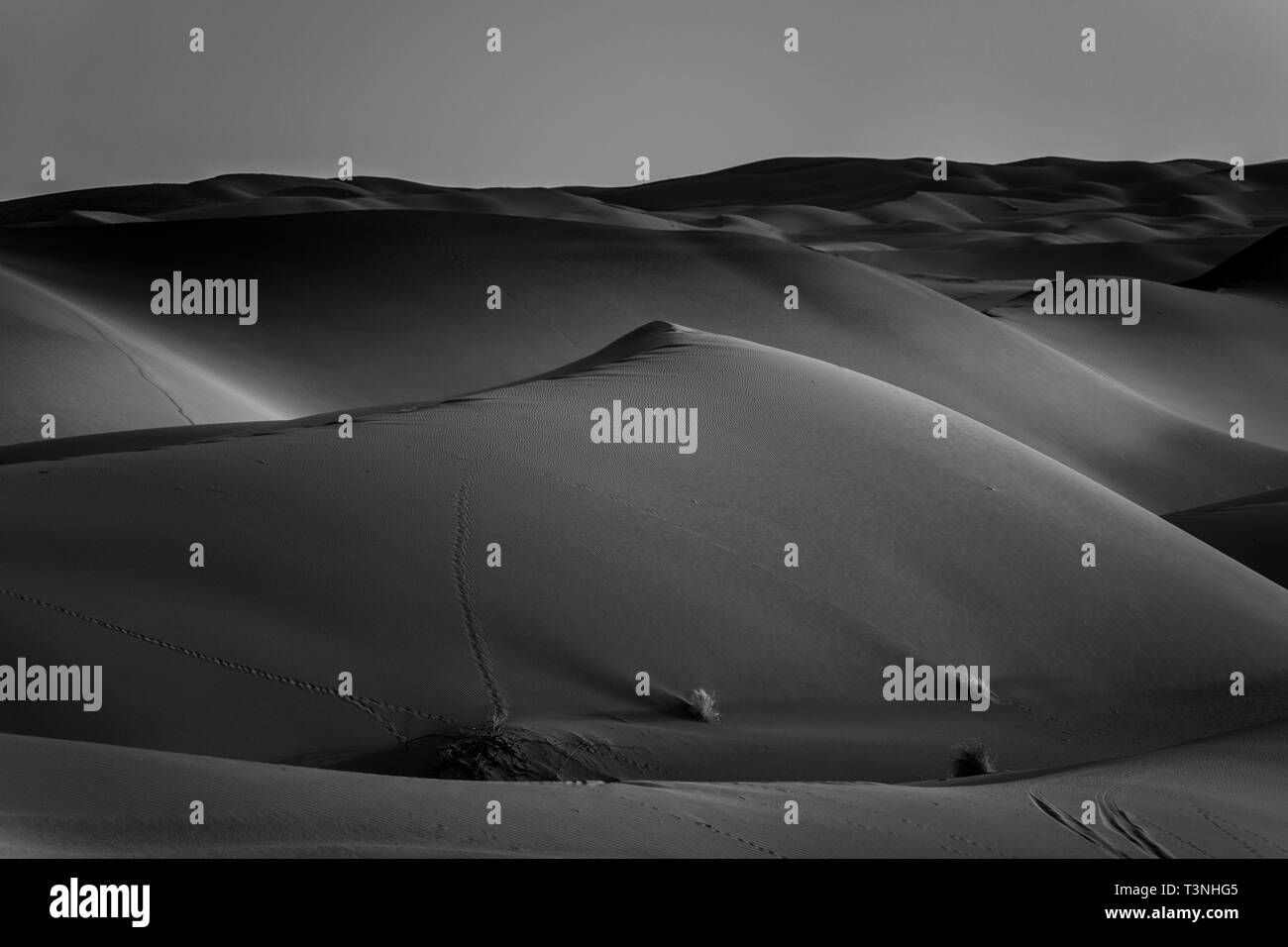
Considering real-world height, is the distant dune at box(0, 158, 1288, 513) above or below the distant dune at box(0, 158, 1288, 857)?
above

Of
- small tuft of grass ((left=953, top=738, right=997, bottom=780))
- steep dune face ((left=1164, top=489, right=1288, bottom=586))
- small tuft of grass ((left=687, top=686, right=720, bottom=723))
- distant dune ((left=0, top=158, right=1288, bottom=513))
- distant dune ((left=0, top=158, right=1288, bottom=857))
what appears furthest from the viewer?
distant dune ((left=0, top=158, right=1288, bottom=513))

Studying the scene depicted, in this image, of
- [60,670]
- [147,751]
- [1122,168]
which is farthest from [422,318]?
[1122,168]

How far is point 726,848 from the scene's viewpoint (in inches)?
231

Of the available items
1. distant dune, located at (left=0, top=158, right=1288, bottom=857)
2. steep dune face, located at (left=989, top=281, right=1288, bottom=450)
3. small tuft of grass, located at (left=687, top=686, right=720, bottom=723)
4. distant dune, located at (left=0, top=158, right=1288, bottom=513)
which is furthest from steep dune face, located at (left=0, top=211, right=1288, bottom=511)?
small tuft of grass, located at (left=687, top=686, right=720, bottom=723)

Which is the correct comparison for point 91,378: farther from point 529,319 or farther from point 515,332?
point 529,319

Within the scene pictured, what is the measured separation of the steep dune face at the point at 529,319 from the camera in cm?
2500

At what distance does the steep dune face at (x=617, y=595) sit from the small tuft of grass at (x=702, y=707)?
116 millimetres

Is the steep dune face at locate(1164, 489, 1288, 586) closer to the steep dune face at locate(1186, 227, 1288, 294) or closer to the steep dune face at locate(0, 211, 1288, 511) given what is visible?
the steep dune face at locate(0, 211, 1288, 511)

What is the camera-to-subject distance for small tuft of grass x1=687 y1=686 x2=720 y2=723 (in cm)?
948

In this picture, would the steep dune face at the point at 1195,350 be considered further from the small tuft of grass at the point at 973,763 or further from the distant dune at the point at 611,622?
the small tuft of grass at the point at 973,763

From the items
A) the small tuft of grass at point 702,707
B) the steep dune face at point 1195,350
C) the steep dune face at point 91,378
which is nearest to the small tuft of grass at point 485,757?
the small tuft of grass at point 702,707

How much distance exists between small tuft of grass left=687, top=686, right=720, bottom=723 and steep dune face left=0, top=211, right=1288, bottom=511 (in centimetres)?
1393

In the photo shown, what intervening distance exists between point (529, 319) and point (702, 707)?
19.0m

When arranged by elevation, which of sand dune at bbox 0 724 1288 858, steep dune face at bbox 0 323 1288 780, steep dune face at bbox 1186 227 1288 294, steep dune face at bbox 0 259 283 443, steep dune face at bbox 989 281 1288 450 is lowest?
sand dune at bbox 0 724 1288 858
